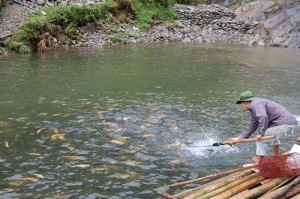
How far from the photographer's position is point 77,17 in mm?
33625

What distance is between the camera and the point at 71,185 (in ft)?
30.6

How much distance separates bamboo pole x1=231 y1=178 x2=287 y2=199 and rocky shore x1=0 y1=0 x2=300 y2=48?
Answer: 25.2 meters

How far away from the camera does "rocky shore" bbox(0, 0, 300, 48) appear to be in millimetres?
31698

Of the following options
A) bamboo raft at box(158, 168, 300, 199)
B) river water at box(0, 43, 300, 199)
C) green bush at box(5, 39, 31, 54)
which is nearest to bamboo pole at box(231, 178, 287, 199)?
bamboo raft at box(158, 168, 300, 199)

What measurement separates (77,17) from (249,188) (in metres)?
28.5

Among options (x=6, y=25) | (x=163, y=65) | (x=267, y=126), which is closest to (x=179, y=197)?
(x=267, y=126)

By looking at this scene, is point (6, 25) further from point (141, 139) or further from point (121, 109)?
point (141, 139)

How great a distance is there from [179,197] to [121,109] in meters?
8.02

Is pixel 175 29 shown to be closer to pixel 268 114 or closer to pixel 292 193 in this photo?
pixel 268 114

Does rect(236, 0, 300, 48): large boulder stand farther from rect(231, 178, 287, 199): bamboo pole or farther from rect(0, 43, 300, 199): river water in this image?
rect(231, 178, 287, 199): bamboo pole

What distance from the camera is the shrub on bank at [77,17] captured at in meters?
28.8

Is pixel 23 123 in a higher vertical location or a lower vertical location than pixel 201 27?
lower

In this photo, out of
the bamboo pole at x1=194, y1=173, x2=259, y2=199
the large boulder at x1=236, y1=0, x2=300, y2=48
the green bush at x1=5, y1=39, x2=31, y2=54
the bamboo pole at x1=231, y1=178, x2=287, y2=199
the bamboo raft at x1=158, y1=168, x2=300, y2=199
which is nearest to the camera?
the bamboo raft at x1=158, y1=168, x2=300, y2=199

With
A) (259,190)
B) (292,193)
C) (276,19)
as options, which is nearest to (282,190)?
(292,193)
